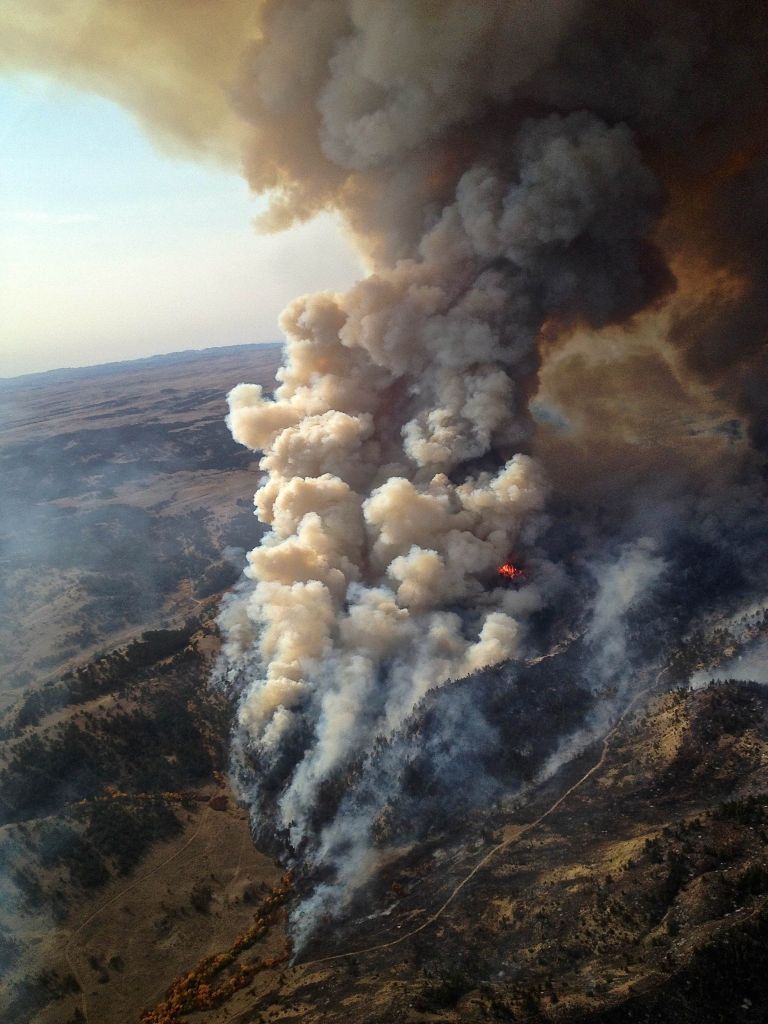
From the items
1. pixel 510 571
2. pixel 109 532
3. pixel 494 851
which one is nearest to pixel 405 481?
pixel 510 571

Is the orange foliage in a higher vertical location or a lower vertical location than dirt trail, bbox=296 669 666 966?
lower

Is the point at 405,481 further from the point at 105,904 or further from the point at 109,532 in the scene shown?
the point at 109,532

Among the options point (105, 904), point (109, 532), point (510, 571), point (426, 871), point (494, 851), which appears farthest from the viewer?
point (109, 532)

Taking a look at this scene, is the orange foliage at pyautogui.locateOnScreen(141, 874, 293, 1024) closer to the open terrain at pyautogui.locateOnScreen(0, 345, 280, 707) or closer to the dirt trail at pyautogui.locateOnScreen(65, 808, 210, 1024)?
the dirt trail at pyautogui.locateOnScreen(65, 808, 210, 1024)

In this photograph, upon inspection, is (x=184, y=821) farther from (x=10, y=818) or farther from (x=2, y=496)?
(x=2, y=496)

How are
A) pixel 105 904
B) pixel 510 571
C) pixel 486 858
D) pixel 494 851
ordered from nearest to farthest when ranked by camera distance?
pixel 486 858
pixel 494 851
pixel 105 904
pixel 510 571

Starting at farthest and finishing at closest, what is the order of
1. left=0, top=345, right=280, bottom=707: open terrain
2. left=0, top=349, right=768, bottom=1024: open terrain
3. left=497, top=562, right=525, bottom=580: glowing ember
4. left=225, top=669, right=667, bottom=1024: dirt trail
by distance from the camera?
left=0, top=345, right=280, bottom=707: open terrain
left=497, top=562, right=525, bottom=580: glowing ember
left=225, top=669, right=667, bottom=1024: dirt trail
left=0, top=349, right=768, bottom=1024: open terrain

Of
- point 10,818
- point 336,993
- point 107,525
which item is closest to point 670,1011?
point 336,993

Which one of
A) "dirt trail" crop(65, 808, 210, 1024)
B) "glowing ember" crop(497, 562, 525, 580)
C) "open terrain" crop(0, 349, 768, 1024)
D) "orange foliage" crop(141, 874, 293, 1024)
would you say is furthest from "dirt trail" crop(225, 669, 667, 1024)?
"glowing ember" crop(497, 562, 525, 580)
